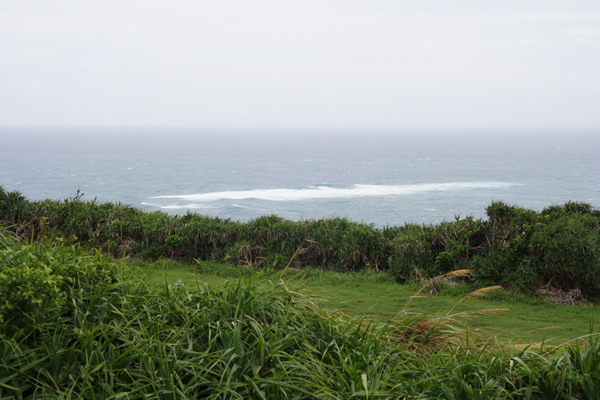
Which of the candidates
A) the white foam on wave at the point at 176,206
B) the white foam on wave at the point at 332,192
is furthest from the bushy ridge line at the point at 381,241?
the white foam on wave at the point at 332,192

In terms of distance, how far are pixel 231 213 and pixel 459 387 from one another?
4932 cm

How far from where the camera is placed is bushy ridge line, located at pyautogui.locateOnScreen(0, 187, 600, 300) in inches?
339

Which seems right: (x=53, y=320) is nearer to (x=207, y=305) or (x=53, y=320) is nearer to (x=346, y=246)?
(x=207, y=305)

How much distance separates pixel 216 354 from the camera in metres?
4.10

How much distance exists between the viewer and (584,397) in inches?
165

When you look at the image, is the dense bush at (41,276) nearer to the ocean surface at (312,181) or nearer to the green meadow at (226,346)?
the green meadow at (226,346)

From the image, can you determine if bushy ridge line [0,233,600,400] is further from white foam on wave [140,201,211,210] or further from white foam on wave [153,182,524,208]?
white foam on wave [153,182,524,208]

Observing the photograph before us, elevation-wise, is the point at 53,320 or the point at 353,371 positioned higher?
the point at 53,320

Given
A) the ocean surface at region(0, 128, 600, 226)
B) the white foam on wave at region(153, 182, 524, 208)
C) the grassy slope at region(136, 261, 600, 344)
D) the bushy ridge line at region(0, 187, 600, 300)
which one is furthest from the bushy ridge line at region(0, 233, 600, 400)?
the white foam on wave at region(153, 182, 524, 208)

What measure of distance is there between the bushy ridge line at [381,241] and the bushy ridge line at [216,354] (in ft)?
13.6

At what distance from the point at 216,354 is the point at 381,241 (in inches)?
272

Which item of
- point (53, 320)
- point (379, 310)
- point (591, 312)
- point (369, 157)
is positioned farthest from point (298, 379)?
point (369, 157)

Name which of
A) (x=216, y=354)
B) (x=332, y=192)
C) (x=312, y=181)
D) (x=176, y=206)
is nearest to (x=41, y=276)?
(x=216, y=354)

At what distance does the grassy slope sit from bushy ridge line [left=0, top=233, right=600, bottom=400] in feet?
2.20
